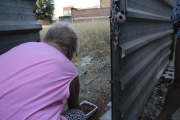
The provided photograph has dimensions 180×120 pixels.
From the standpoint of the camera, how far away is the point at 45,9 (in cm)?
2689

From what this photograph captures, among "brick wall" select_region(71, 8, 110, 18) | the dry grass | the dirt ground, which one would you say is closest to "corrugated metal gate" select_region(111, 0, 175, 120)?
the dirt ground

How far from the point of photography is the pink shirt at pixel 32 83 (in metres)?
0.90

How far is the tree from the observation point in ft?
86.2

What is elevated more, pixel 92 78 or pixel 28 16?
pixel 28 16

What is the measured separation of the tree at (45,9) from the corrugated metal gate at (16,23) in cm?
2723

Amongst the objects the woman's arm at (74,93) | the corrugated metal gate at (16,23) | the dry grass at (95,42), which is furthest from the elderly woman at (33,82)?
the dry grass at (95,42)

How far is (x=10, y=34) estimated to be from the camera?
4.75 ft

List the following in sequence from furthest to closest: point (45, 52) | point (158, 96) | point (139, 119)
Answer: point (158, 96) < point (139, 119) < point (45, 52)

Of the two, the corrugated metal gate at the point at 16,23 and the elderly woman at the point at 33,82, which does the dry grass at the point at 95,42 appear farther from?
the elderly woman at the point at 33,82

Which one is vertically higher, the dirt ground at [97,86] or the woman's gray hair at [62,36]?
the woman's gray hair at [62,36]

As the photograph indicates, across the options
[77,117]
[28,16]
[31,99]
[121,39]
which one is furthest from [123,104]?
[28,16]

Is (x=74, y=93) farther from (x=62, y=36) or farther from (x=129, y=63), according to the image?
(x=129, y=63)

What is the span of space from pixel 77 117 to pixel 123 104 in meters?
0.65

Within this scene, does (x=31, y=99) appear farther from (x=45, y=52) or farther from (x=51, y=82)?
(x=45, y=52)
